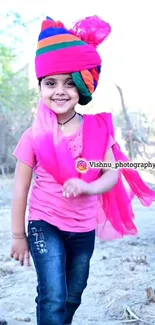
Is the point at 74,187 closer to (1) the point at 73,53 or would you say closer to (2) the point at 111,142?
(2) the point at 111,142

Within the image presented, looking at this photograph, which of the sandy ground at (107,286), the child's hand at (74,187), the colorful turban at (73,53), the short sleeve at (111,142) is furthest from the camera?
the sandy ground at (107,286)

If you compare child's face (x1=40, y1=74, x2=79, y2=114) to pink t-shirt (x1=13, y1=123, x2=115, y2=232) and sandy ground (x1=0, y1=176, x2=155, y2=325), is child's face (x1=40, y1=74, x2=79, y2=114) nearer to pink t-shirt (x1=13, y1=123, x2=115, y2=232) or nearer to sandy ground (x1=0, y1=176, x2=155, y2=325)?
pink t-shirt (x1=13, y1=123, x2=115, y2=232)

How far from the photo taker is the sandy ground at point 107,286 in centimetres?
261

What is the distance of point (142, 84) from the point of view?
6.85m

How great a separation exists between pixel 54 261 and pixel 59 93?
534 millimetres

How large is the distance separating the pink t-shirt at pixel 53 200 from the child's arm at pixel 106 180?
0.08m

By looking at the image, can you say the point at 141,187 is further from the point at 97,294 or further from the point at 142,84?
the point at 142,84

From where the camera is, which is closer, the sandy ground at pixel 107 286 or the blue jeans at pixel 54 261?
the blue jeans at pixel 54 261

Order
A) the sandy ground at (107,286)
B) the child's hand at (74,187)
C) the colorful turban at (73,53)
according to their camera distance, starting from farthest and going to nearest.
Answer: the sandy ground at (107,286) → the colorful turban at (73,53) → the child's hand at (74,187)

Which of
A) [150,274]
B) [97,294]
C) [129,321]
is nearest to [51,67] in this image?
[129,321]

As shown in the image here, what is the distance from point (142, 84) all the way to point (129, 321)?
4632 mm

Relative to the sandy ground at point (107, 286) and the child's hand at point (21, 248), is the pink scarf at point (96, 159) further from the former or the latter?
the sandy ground at point (107, 286)

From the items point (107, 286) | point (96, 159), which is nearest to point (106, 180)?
point (96, 159)

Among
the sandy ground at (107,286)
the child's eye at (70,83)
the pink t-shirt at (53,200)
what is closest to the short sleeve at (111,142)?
the pink t-shirt at (53,200)
